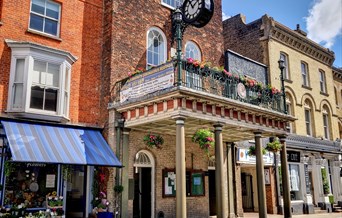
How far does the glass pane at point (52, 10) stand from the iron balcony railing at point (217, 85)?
145 inches

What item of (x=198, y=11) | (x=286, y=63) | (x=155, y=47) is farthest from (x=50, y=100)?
(x=286, y=63)

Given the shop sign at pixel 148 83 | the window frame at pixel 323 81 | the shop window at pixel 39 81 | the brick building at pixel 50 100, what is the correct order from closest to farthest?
1. the brick building at pixel 50 100
2. the shop sign at pixel 148 83
3. the shop window at pixel 39 81
4. the window frame at pixel 323 81

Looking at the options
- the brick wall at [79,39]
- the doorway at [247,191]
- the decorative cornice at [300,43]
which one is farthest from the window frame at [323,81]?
the brick wall at [79,39]

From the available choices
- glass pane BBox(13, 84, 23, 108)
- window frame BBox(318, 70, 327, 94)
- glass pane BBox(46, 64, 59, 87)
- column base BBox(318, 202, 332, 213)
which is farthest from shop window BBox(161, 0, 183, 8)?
column base BBox(318, 202, 332, 213)

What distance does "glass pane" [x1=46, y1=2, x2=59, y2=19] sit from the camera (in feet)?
43.9

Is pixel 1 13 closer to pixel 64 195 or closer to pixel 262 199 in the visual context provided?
pixel 64 195

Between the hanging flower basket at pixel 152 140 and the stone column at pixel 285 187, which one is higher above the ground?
the hanging flower basket at pixel 152 140

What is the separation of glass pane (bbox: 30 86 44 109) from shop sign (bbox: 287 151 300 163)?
15871mm

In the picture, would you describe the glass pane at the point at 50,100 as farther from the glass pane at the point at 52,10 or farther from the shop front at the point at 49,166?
the glass pane at the point at 52,10

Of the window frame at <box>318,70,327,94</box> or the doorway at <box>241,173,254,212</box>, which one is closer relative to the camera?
the doorway at <box>241,173,254,212</box>

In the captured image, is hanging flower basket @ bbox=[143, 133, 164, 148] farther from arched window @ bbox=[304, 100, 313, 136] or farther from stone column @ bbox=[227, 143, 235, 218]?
arched window @ bbox=[304, 100, 313, 136]

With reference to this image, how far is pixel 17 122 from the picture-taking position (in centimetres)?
1166

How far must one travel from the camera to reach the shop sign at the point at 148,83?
38.2 feet

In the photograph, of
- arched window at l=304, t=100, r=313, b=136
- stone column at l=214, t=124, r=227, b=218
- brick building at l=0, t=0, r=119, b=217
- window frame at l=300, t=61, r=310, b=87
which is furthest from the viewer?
window frame at l=300, t=61, r=310, b=87
